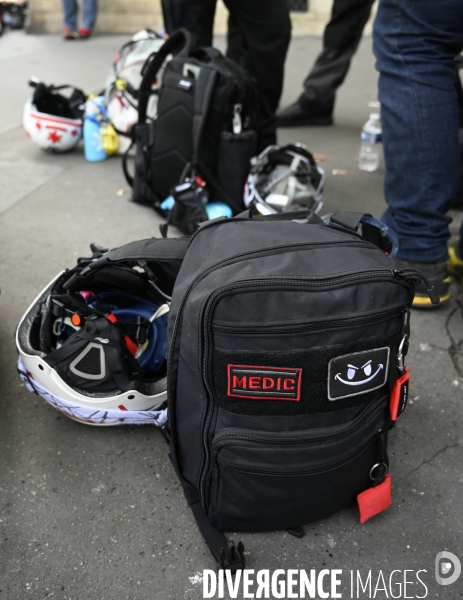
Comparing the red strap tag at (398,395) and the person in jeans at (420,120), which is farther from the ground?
the person in jeans at (420,120)

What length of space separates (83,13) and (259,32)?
438cm

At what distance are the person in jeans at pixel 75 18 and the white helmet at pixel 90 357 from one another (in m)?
5.65

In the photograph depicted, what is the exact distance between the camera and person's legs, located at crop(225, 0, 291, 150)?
266cm

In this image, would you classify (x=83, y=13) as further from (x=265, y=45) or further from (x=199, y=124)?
(x=199, y=124)

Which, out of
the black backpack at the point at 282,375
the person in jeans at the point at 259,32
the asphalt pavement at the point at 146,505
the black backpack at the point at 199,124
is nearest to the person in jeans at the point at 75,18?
the person in jeans at the point at 259,32

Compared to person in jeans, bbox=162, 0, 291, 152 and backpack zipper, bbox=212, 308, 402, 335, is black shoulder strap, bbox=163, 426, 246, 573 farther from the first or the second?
person in jeans, bbox=162, 0, 291, 152

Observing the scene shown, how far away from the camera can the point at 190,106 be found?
7.32 feet

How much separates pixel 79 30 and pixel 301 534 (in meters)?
6.38

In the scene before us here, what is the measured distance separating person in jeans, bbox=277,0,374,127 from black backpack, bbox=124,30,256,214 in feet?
3.97

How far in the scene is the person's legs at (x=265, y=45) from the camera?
2658mm

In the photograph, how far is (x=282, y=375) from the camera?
108 cm

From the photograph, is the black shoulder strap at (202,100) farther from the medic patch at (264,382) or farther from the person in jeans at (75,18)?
the person in jeans at (75,18)

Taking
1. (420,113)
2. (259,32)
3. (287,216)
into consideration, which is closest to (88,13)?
(259,32)

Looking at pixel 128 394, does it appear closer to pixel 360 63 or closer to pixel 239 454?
pixel 239 454
